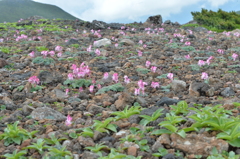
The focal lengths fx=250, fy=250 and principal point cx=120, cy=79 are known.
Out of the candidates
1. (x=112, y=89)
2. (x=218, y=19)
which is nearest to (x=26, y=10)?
(x=218, y=19)

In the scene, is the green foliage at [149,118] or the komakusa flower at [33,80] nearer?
the green foliage at [149,118]

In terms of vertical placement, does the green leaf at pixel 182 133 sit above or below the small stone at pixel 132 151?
above

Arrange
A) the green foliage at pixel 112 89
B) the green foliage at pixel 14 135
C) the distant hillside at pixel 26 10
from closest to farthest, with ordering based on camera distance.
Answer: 1. the green foliage at pixel 14 135
2. the green foliage at pixel 112 89
3. the distant hillside at pixel 26 10

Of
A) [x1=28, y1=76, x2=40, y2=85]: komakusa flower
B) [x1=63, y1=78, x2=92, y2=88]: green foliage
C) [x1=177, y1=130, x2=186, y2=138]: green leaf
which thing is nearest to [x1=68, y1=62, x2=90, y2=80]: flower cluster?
[x1=63, y1=78, x2=92, y2=88]: green foliage

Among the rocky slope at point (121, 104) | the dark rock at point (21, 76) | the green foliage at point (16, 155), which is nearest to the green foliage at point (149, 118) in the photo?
the rocky slope at point (121, 104)

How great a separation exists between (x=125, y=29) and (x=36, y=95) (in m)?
15.9

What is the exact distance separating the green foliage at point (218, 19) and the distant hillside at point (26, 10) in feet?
66.0

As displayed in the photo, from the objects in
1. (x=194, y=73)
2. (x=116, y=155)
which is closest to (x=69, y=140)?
(x=116, y=155)

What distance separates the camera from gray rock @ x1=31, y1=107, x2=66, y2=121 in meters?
5.05

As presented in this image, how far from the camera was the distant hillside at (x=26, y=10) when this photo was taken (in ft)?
132

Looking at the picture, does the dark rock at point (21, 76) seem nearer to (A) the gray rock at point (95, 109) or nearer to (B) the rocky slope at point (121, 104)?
(B) the rocky slope at point (121, 104)

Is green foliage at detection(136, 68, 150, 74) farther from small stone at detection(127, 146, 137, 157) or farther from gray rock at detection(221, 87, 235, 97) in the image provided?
small stone at detection(127, 146, 137, 157)

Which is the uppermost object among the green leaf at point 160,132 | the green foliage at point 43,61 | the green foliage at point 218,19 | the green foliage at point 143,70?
the green foliage at point 218,19

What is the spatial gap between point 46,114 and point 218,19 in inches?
1292
